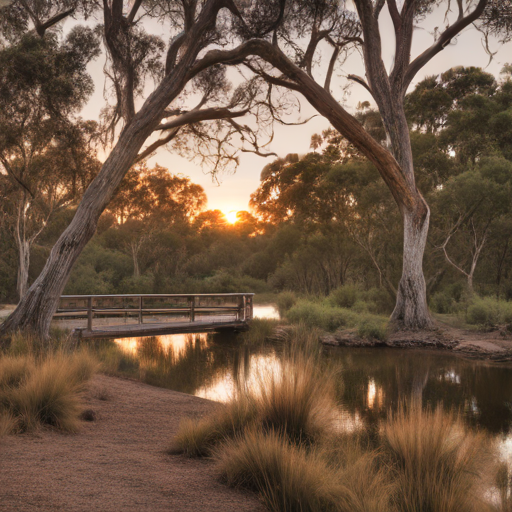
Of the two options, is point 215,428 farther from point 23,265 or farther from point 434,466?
point 23,265

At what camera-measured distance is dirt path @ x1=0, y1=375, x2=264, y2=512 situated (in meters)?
2.91

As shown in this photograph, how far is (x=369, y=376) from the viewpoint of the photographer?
893 cm

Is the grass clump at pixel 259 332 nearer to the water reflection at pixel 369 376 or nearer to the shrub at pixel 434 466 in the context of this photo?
the water reflection at pixel 369 376

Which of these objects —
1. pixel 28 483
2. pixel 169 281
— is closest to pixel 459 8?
pixel 28 483

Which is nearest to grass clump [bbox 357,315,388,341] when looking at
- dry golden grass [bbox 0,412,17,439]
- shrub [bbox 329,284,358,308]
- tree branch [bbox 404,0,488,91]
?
shrub [bbox 329,284,358,308]

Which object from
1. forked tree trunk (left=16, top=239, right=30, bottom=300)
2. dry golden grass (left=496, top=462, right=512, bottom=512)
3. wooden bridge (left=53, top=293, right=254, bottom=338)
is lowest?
dry golden grass (left=496, top=462, right=512, bottom=512)

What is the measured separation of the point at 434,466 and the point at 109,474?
222 centimetres

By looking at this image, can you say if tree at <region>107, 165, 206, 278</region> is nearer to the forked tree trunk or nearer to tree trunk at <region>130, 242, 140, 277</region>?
tree trunk at <region>130, 242, 140, 277</region>

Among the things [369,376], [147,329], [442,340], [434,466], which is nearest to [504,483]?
[434,466]

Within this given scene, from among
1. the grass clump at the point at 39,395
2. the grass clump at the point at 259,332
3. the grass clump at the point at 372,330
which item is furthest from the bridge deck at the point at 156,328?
the grass clump at the point at 39,395

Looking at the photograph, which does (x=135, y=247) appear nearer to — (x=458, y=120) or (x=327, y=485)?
(x=458, y=120)

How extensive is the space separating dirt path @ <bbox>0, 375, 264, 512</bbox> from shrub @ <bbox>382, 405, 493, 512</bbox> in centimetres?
98

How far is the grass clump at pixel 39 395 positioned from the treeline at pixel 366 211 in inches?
412

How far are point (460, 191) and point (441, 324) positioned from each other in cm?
499
